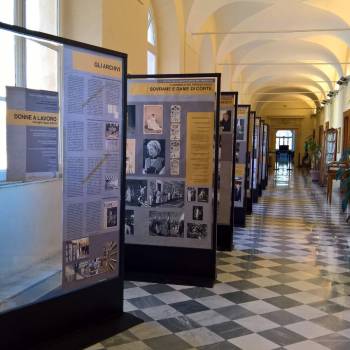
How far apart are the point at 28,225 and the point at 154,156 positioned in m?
1.69

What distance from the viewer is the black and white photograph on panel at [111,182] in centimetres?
376

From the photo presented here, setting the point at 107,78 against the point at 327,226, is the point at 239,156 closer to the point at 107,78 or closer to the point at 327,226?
the point at 327,226

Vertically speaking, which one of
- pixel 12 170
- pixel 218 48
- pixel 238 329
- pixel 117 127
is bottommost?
pixel 238 329

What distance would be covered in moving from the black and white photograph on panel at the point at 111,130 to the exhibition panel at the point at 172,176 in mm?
1262

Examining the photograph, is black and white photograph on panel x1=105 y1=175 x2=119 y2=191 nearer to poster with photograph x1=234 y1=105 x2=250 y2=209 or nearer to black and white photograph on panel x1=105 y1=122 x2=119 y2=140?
black and white photograph on panel x1=105 y1=122 x2=119 y2=140

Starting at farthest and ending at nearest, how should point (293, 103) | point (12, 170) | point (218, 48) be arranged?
point (293, 103), point (218, 48), point (12, 170)

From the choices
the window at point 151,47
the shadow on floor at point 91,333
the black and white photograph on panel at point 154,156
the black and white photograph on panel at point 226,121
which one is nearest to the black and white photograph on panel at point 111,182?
the shadow on floor at point 91,333

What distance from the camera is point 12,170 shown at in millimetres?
3137

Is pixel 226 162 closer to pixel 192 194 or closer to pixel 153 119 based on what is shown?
pixel 192 194

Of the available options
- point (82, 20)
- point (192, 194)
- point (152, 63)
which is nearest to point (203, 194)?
point (192, 194)

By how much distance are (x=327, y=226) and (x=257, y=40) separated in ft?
24.3

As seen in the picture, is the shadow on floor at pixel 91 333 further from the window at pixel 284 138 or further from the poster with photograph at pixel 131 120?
the window at pixel 284 138

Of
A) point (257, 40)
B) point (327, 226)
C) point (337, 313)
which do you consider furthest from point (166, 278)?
point (257, 40)

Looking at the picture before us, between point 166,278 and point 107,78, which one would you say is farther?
point 166,278
